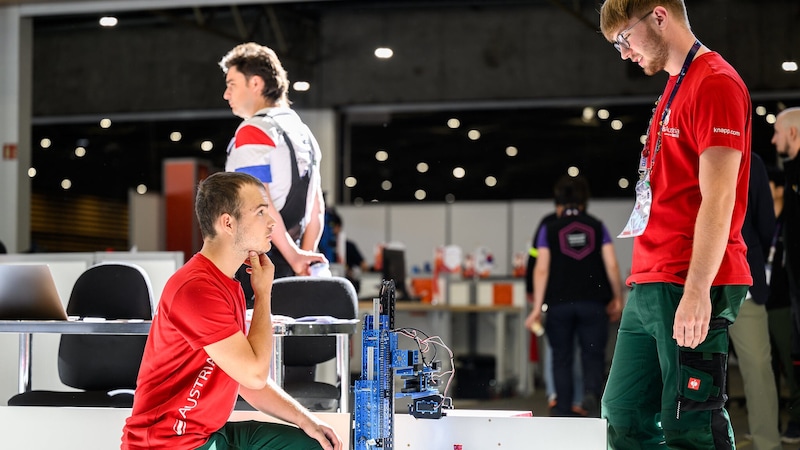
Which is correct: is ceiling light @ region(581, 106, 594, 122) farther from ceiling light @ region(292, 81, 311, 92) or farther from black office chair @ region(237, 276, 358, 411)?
black office chair @ region(237, 276, 358, 411)

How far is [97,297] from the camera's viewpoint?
391 centimetres

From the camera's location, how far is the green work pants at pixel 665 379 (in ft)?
7.27

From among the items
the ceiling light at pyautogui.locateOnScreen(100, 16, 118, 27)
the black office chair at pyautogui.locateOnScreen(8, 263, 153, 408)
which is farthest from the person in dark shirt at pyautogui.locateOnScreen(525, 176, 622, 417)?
the ceiling light at pyautogui.locateOnScreen(100, 16, 118, 27)

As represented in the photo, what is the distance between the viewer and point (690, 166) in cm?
233

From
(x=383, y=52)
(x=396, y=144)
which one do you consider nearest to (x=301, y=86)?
(x=383, y=52)

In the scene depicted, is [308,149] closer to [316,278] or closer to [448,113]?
[316,278]

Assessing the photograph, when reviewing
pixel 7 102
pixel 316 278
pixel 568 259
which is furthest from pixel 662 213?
pixel 7 102

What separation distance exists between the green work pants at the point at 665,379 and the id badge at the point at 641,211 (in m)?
0.13

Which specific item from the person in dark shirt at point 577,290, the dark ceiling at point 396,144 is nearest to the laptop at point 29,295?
the person in dark shirt at point 577,290

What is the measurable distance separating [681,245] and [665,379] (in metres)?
0.31

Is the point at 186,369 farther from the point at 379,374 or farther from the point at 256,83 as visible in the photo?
the point at 256,83

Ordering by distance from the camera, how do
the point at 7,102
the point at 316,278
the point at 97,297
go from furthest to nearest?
the point at 7,102 < the point at 97,297 < the point at 316,278

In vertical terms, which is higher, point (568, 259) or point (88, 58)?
point (88, 58)

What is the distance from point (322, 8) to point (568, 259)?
4.24m
